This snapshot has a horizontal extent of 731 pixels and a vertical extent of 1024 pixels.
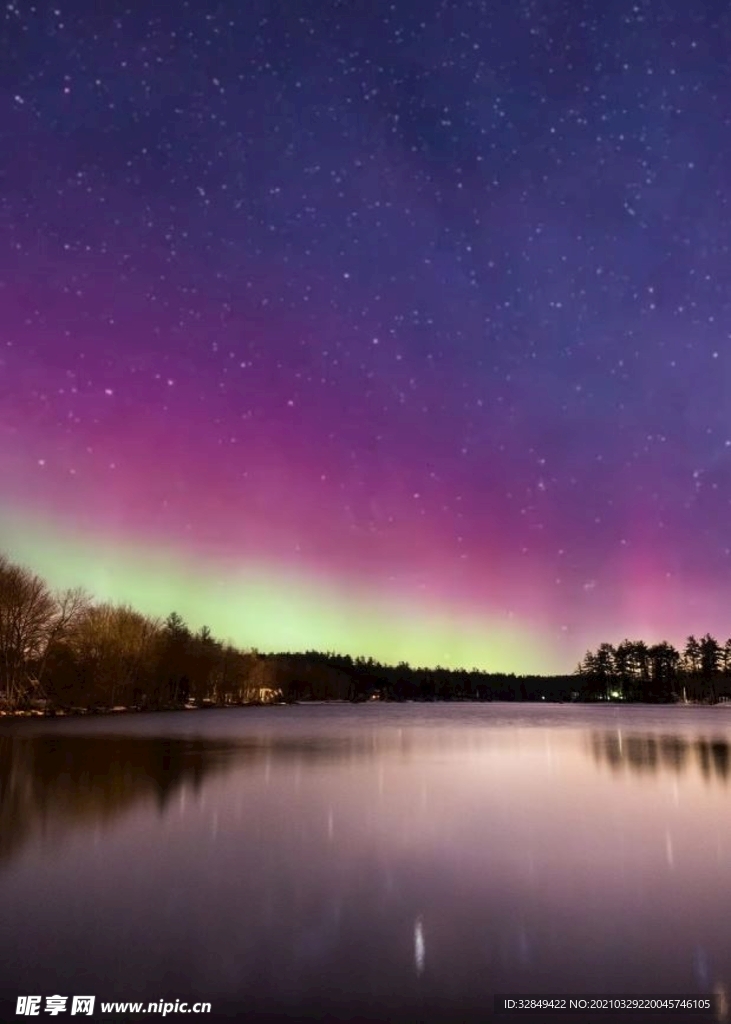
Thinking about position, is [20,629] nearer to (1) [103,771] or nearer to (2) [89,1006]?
(1) [103,771]

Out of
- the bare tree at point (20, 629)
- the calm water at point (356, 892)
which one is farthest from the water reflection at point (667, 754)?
the bare tree at point (20, 629)

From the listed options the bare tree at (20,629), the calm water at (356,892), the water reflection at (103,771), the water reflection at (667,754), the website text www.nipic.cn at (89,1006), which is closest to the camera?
the website text www.nipic.cn at (89,1006)

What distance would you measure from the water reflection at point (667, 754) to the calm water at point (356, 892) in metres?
6.56

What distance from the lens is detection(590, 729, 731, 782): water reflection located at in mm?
30219

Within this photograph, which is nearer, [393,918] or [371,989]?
[371,989]

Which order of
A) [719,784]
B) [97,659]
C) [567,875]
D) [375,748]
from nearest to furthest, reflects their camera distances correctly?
[567,875] < [719,784] < [375,748] < [97,659]

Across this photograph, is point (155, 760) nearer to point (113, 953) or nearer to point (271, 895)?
point (271, 895)

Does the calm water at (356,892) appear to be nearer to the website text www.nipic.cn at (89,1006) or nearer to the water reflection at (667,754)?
the website text www.nipic.cn at (89,1006)

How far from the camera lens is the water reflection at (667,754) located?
1190 inches

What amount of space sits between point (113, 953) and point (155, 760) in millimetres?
23560

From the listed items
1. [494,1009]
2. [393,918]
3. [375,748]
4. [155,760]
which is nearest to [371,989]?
[494,1009]

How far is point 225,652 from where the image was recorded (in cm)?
16500

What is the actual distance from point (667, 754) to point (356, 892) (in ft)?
103

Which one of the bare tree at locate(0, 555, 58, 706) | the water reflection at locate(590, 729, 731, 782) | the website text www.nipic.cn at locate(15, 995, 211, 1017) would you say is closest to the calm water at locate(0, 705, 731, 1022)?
the website text www.nipic.cn at locate(15, 995, 211, 1017)
